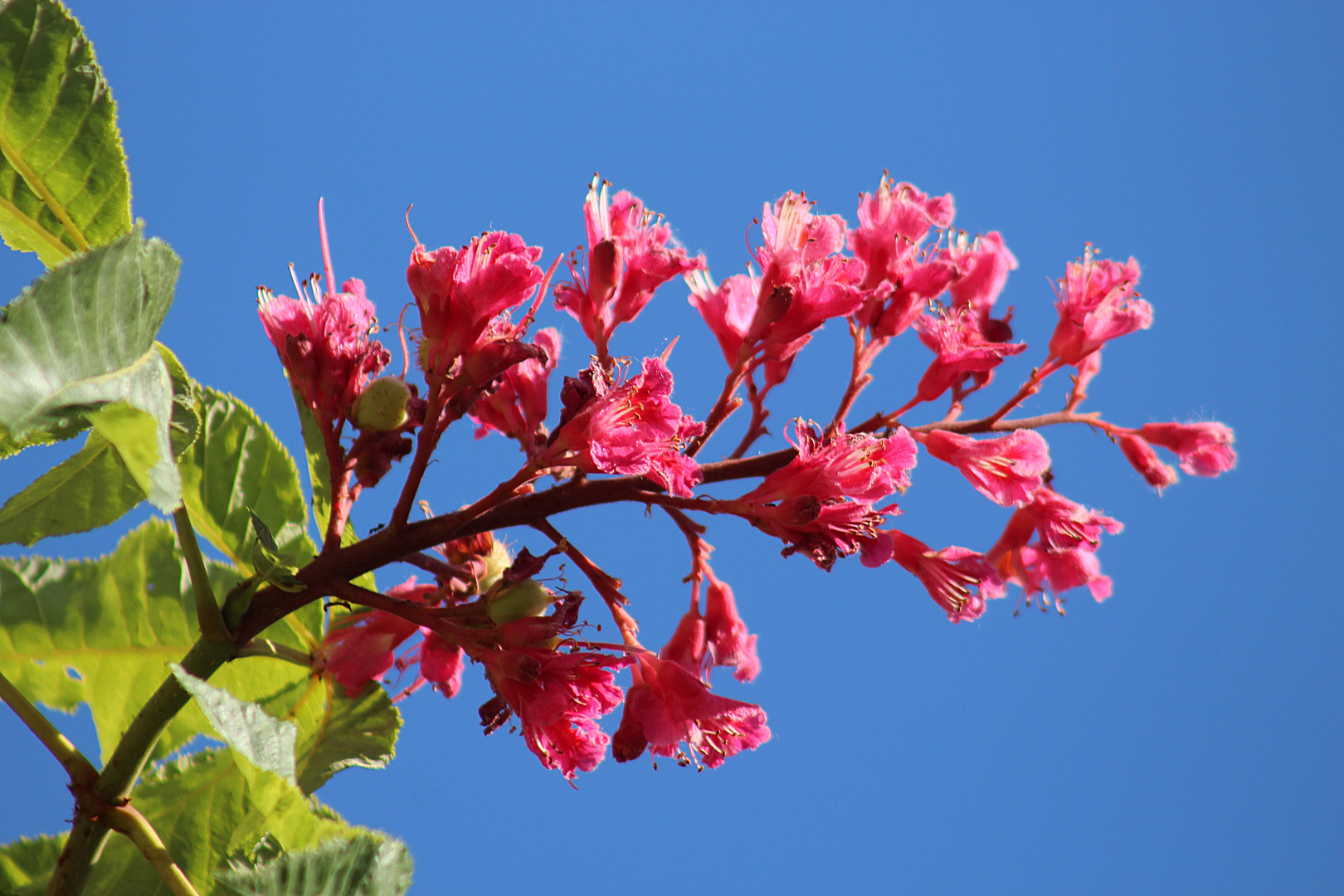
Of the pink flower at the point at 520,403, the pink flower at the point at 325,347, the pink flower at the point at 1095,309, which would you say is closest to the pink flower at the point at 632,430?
the pink flower at the point at 520,403

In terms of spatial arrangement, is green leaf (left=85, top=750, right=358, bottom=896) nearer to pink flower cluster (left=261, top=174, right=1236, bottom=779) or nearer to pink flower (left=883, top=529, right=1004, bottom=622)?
pink flower cluster (left=261, top=174, right=1236, bottom=779)

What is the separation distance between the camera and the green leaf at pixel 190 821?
1271 mm

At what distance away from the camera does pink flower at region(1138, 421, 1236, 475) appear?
4.81 ft

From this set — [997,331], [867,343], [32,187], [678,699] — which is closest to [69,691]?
[32,187]

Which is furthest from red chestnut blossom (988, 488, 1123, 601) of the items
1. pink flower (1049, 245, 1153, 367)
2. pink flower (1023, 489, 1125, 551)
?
pink flower (1049, 245, 1153, 367)

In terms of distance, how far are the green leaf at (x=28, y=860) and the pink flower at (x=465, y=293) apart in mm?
752

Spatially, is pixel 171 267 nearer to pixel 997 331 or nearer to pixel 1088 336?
pixel 997 331

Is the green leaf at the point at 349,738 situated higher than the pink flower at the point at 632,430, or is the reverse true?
the pink flower at the point at 632,430

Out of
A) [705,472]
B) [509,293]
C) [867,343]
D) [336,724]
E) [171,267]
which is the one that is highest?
[867,343]

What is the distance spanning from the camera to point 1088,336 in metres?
1.46

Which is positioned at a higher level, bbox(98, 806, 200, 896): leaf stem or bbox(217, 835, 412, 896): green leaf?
bbox(98, 806, 200, 896): leaf stem

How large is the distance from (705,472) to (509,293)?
0.31 meters

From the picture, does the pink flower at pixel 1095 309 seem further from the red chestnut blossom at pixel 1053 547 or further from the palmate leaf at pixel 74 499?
the palmate leaf at pixel 74 499

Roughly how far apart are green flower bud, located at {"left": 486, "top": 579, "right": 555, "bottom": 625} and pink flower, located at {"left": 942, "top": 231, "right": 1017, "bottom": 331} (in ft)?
2.34
